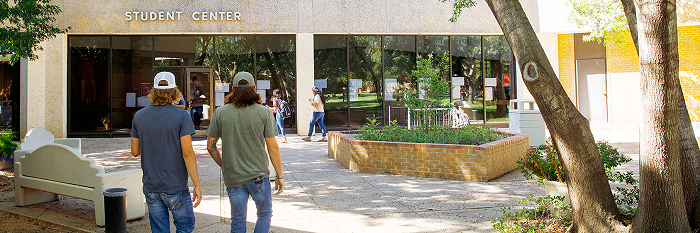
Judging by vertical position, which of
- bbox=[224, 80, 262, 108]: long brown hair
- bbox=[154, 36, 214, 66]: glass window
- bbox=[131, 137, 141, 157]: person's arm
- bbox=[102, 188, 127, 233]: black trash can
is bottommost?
bbox=[102, 188, 127, 233]: black trash can

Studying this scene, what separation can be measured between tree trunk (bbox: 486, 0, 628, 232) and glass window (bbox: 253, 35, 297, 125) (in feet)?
40.5

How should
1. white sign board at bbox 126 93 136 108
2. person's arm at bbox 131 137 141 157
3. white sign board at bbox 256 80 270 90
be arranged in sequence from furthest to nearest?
white sign board at bbox 256 80 270 90
white sign board at bbox 126 93 136 108
person's arm at bbox 131 137 141 157

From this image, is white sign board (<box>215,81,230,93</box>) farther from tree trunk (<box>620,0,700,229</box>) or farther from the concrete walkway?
tree trunk (<box>620,0,700,229</box>)

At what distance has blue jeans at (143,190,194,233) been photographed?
3854 mm

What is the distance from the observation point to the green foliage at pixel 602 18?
15234 mm

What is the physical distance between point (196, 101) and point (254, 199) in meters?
12.0

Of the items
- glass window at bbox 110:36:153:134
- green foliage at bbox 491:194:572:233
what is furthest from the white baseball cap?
glass window at bbox 110:36:153:134

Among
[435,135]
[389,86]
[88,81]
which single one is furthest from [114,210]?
[389,86]

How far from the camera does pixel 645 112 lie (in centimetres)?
388

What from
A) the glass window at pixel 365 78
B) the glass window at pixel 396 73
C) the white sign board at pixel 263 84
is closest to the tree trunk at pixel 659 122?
the glass window at pixel 365 78

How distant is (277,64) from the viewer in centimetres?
1625

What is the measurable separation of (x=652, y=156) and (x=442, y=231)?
2.01m

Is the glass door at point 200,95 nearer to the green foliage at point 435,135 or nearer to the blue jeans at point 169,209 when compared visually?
the green foliage at point 435,135

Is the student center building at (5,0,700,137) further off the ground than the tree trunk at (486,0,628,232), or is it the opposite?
the student center building at (5,0,700,137)
